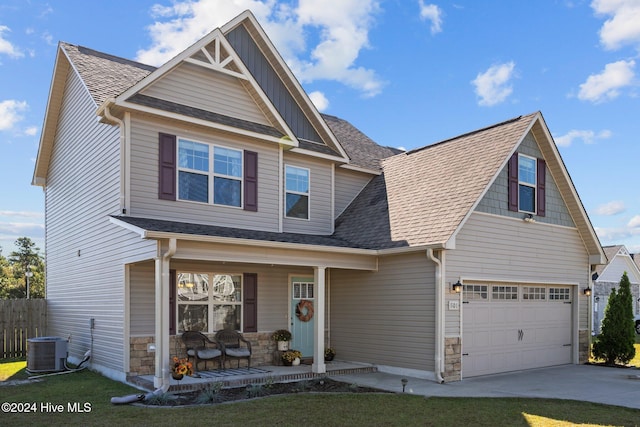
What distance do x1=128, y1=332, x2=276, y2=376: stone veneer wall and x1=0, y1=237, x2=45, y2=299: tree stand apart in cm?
2605

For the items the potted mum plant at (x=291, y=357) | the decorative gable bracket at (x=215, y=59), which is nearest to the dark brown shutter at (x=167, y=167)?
the decorative gable bracket at (x=215, y=59)

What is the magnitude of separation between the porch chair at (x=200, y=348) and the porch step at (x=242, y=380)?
0.87m

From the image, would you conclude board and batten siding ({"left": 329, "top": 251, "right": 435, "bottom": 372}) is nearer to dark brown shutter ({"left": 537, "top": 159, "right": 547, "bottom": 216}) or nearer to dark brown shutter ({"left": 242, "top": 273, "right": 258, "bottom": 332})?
dark brown shutter ({"left": 242, "top": 273, "right": 258, "bottom": 332})

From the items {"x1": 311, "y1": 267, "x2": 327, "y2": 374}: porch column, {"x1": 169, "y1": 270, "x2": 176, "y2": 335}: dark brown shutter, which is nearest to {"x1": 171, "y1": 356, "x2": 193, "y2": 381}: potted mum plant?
{"x1": 169, "y1": 270, "x2": 176, "y2": 335}: dark brown shutter

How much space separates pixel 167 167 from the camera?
10.9 m

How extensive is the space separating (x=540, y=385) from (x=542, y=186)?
5.23 metres

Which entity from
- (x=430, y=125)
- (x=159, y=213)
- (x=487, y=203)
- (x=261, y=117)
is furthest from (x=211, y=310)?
(x=430, y=125)

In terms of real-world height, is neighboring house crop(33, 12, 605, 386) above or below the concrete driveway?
above

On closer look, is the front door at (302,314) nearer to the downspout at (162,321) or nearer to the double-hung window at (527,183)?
the downspout at (162,321)

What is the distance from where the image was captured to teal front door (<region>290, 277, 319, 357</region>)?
42.2 ft

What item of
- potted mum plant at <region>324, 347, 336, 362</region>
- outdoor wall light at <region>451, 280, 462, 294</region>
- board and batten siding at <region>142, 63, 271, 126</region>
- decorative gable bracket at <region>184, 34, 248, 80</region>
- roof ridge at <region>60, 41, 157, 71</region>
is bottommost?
potted mum plant at <region>324, 347, 336, 362</region>

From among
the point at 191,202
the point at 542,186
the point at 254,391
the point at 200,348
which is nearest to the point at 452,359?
the point at 254,391

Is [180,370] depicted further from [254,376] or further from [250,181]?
[250,181]

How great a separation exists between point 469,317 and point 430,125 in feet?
37.4
